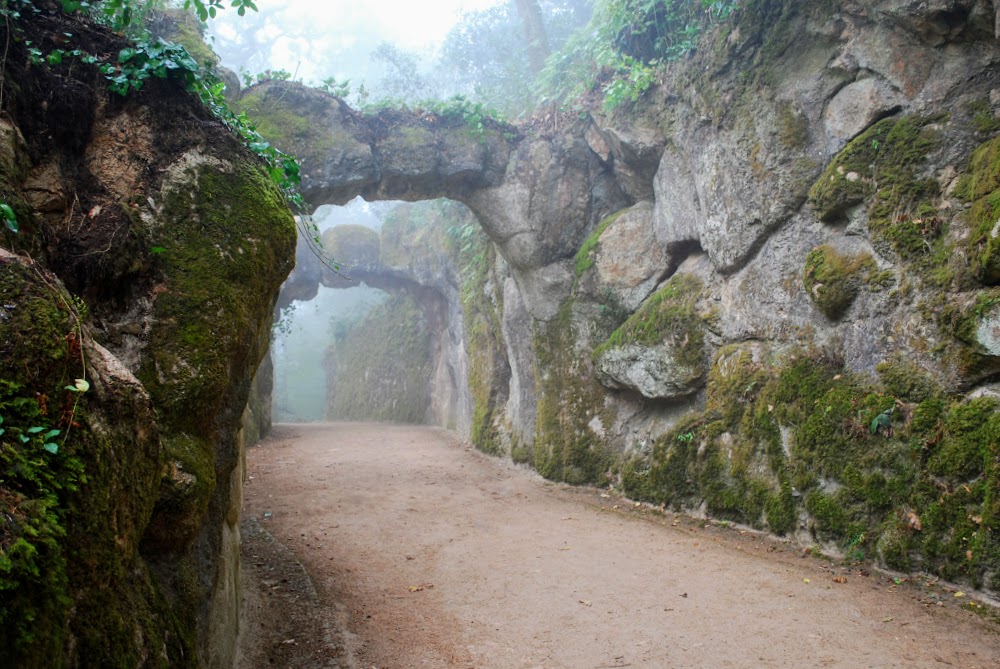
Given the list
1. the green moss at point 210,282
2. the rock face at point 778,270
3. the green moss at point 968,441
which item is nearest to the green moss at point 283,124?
the rock face at point 778,270

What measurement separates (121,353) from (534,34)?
54.2 ft

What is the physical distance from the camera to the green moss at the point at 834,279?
243 inches

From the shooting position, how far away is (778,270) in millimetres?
7184

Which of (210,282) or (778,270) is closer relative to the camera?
(210,282)

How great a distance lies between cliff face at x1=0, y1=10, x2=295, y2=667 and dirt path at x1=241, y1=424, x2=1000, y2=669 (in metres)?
1.06

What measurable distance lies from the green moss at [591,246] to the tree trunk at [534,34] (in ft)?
26.5

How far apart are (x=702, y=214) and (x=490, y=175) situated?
183 inches

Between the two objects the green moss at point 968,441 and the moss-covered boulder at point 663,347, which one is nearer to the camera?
the green moss at point 968,441

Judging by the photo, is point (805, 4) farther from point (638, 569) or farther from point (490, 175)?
point (638, 569)

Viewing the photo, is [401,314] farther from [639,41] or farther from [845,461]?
[845,461]

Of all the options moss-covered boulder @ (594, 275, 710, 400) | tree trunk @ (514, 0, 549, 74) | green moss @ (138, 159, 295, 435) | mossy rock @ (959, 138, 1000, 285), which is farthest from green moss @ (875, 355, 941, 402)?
tree trunk @ (514, 0, 549, 74)

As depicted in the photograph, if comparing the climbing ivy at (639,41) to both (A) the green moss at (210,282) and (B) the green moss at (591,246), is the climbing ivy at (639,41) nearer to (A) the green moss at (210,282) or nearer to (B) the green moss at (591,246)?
(B) the green moss at (591,246)

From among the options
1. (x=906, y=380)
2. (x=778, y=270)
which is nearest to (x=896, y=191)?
(x=778, y=270)

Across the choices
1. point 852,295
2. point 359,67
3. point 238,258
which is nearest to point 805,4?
point 852,295
